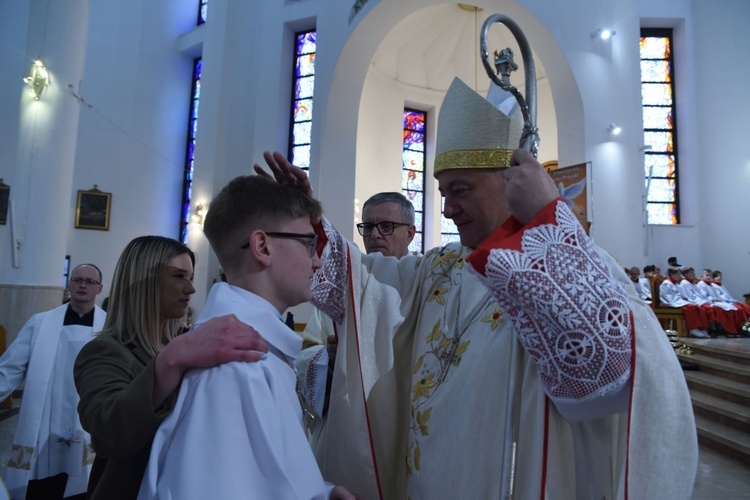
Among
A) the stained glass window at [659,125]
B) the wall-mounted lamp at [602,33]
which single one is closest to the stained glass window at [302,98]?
the wall-mounted lamp at [602,33]

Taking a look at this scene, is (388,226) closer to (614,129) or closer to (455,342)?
(455,342)

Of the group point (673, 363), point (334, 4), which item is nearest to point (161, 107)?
point (334, 4)

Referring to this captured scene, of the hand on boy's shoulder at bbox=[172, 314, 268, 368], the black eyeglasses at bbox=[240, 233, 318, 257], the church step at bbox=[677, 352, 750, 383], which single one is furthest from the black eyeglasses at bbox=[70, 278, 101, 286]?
the church step at bbox=[677, 352, 750, 383]

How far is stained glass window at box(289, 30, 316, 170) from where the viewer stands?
39.1 ft

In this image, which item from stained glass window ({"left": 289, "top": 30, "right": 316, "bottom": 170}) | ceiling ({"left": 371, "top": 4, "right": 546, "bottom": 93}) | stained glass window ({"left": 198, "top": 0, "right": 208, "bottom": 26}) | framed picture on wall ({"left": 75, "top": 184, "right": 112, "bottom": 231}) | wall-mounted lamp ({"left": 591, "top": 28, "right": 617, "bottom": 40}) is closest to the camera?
wall-mounted lamp ({"left": 591, "top": 28, "right": 617, "bottom": 40})

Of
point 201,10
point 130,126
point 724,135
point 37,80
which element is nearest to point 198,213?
point 130,126

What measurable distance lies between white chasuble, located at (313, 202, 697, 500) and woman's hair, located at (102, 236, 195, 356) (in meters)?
0.63

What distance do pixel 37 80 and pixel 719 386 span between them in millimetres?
9806

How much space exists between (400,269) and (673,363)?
1.04 meters

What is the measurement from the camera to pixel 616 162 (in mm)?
9719

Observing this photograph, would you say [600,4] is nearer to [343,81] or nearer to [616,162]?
[616,162]

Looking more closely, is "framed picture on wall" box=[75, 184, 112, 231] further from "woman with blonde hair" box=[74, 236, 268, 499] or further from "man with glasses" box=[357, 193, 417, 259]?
"woman with blonde hair" box=[74, 236, 268, 499]

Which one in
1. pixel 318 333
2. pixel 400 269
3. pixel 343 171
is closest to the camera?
pixel 400 269

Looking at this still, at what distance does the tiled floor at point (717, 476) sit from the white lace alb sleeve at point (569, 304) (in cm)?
386
